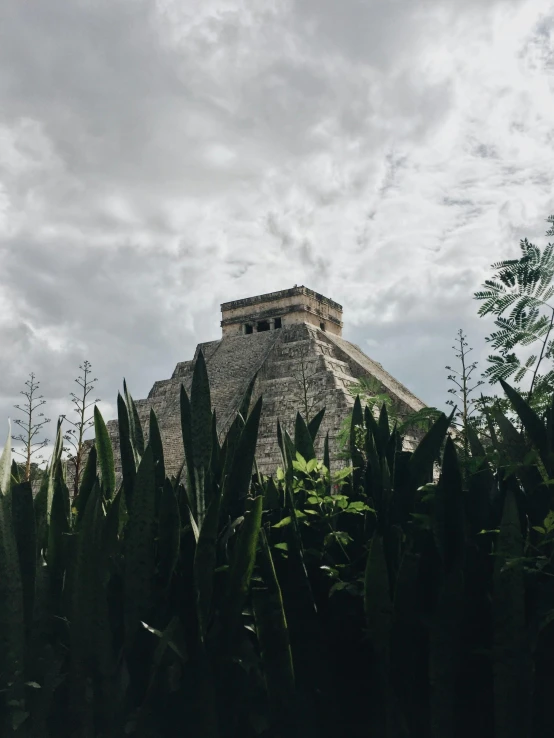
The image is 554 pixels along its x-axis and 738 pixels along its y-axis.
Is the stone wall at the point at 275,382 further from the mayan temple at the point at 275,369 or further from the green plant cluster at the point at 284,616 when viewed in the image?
the green plant cluster at the point at 284,616

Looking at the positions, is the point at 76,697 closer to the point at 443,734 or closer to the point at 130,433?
the point at 130,433

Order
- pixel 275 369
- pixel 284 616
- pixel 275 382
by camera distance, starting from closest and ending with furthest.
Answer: pixel 284 616
pixel 275 382
pixel 275 369

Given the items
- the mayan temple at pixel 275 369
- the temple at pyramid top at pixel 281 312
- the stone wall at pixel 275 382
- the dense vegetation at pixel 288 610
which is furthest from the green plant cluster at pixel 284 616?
the temple at pyramid top at pixel 281 312

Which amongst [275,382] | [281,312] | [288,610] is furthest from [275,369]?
[288,610]

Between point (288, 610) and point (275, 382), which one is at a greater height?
point (275, 382)

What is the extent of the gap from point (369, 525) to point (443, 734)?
532 mm

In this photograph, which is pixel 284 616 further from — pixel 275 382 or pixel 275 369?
pixel 275 369

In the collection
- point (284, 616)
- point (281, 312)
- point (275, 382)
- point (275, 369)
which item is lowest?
Result: point (284, 616)

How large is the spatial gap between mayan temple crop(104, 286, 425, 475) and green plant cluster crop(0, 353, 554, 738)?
12.8 meters

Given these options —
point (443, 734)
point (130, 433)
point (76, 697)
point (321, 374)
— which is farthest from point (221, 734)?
point (321, 374)

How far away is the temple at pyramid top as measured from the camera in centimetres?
2011

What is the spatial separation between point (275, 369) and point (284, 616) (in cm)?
1691

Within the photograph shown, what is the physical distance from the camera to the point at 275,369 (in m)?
18.6

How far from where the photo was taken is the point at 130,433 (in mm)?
2244
